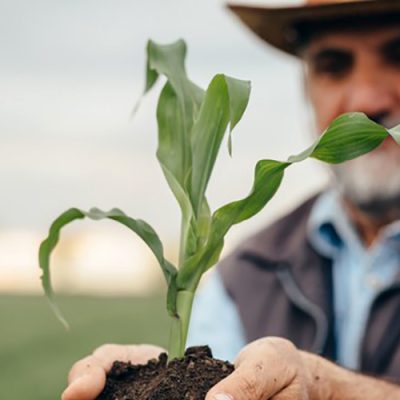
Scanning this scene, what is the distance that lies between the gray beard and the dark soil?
1.56 metres

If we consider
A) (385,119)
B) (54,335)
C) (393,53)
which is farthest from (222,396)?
(54,335)

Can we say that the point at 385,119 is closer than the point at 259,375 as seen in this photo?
No

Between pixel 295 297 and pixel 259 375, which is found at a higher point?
pixel 259 375

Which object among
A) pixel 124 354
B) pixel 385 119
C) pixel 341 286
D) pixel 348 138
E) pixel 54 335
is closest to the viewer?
pixel 348 138

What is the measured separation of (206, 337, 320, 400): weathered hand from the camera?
5.13 feet

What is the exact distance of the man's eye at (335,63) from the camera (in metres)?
3.26

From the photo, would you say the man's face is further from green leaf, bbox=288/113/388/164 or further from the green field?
the green field

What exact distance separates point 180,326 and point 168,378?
16 cm

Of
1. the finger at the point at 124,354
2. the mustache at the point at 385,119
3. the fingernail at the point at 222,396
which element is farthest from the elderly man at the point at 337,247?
the fingernail at the point at 222,396

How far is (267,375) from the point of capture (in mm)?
1631

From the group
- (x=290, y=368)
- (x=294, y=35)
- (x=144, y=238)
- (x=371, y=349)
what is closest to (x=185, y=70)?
(x=144, y=238)

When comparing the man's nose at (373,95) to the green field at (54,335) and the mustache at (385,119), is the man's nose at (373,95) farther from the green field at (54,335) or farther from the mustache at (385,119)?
the green field at (54,335)

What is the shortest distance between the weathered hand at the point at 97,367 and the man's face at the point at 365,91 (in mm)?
1431

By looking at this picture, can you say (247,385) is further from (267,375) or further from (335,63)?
(335,63)
